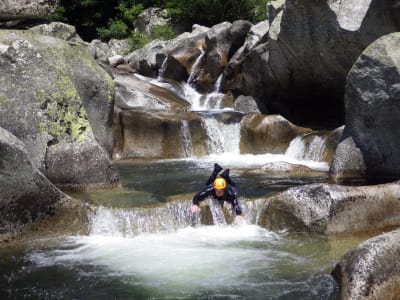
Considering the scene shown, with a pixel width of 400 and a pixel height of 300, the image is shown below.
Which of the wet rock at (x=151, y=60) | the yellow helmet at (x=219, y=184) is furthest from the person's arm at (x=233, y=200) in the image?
the wet rock at (x=151, y=60)

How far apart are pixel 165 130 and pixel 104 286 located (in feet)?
29.5

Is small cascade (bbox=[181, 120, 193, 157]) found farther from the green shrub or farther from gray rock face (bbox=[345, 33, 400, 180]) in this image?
the green shrub

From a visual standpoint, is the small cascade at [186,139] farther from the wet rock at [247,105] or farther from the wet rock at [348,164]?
the wet rock at [348,164]

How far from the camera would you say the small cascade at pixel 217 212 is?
29.9ft

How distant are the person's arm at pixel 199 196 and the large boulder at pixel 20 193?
1978 millimetres

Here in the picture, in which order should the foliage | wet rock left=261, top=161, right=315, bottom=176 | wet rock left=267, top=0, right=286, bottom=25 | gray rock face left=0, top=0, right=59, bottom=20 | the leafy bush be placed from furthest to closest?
the leafy bush
the foliage
wet rock left=267, top=0, right=286, bottom=25
gray rock face left=0, top=0, right=59, bottom=20
wet rock left=261, top=161, right=315, bottom=176

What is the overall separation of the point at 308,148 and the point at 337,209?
6.51m

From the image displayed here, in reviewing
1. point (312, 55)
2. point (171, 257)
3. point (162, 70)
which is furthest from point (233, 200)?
point (162, 70)

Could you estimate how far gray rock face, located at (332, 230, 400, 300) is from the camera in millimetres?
5762

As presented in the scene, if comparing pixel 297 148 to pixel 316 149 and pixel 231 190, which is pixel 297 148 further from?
pixel 231 190

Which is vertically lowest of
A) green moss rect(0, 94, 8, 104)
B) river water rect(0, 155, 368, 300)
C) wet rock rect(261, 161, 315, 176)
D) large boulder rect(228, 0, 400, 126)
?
river water rect(0, 155, 368, 300)

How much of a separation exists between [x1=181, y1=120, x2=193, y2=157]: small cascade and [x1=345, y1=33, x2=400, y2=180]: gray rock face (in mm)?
5185

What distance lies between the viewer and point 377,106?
36.0ft

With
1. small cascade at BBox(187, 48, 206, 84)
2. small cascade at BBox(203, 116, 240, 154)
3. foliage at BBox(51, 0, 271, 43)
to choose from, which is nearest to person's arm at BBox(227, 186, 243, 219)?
small cascade at BBox(203, 116, 240, 154)
